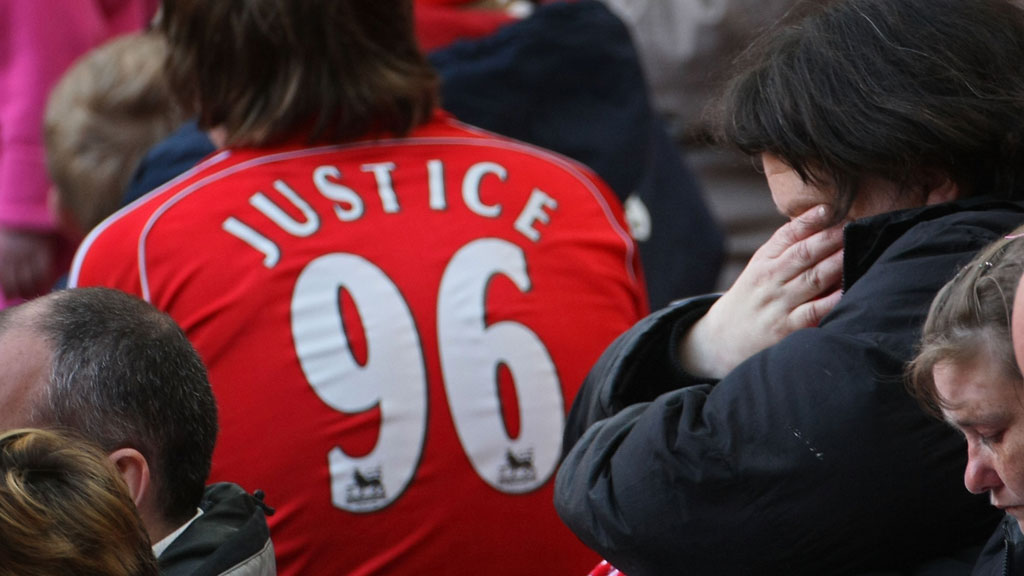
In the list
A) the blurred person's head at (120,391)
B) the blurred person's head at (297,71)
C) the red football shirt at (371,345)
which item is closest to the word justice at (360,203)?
the red football shirt at (371,345)

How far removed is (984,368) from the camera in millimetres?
1473

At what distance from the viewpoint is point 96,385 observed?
1860 millimetres

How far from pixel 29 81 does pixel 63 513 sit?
2572 mm

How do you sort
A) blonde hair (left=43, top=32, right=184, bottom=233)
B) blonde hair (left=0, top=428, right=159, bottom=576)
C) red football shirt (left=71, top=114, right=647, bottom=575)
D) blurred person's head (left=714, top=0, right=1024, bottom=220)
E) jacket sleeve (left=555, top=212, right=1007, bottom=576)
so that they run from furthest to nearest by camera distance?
blonde hair (left=43, top=32, right=184, bottom=233), red football shirt (left=71, top=114, right=647, bottom=575), blurred person's head (left=714, top=0, right=1024, bottom=220), jacket sleeve (left=555, top=212, right=1007, bottom=576), blonde hair (left=0, top=428, right=159, bottom=576)

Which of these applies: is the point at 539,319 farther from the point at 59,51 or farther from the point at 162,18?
the point at 59,51

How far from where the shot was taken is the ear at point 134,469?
1.83m

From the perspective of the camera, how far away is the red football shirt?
2393mm

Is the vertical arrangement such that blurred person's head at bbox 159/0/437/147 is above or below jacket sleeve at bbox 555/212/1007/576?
above

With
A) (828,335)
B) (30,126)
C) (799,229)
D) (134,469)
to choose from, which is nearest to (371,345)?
(134,469)

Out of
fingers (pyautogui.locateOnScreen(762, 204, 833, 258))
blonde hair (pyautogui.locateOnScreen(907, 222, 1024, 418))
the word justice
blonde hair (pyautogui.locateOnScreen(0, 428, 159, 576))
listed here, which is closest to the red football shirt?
the word justice

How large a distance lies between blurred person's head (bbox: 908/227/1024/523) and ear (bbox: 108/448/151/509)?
89 centimetres

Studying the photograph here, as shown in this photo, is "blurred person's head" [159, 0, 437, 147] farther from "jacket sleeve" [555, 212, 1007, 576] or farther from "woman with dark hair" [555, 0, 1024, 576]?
"jacket sleeve" [555, 212, 1007, 576]

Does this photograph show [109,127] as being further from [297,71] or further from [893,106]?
[893,106]

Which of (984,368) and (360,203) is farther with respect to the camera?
(360,203)
